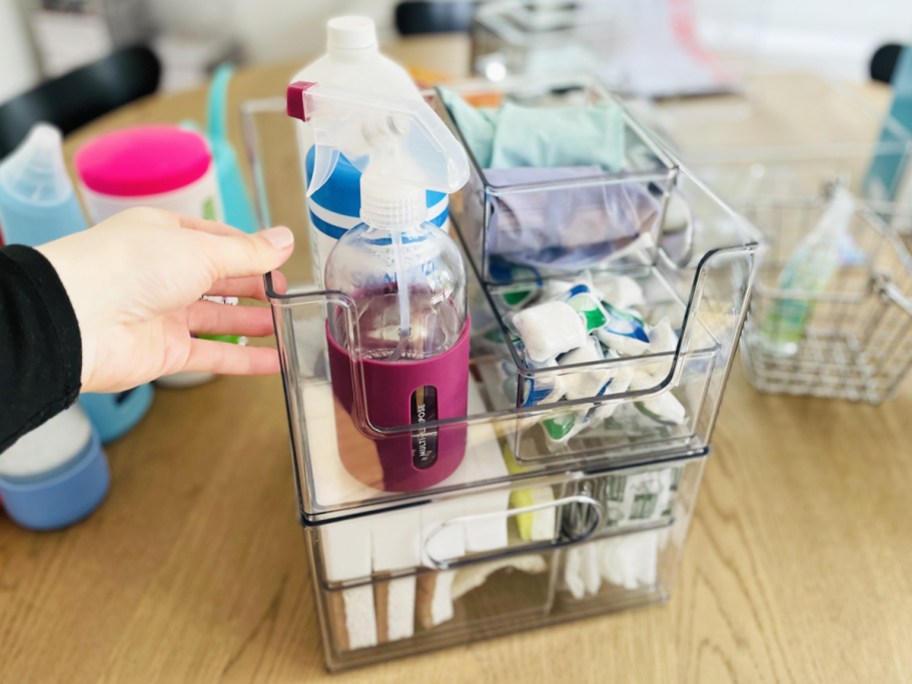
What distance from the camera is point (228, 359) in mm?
542

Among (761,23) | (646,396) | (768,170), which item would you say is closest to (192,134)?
(646,396)

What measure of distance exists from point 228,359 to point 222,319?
29 millimetres

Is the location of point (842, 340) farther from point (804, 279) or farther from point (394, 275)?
point (394, 275)

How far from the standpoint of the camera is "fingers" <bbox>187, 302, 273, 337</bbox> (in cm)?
53

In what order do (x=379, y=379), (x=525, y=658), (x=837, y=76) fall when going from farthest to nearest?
(x=837, y=76)
(x=525, y=658)
(x=379, y=379)

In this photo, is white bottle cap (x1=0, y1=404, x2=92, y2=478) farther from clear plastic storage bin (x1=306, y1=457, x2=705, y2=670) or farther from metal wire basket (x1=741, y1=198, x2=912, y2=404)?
metal wire basket (x1=741, y1=198, x2=912, y2=404)

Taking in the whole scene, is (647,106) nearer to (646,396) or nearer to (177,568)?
(646,396)

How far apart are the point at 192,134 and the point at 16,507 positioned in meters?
0.36

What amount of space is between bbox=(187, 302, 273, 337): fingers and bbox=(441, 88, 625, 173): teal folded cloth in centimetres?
20

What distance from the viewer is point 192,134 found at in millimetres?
711

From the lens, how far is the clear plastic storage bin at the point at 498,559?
503 mm

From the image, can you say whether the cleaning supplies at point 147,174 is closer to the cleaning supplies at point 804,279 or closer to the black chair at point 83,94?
the black chair at point 83,94

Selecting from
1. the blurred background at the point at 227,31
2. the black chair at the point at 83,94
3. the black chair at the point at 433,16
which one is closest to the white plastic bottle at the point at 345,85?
the black chair at the point at 83,94

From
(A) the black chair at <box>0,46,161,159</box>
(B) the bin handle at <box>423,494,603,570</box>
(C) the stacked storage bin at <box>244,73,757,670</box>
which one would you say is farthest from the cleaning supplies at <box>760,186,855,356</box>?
(A) the black chair at <box>0,46,161,159</box>
